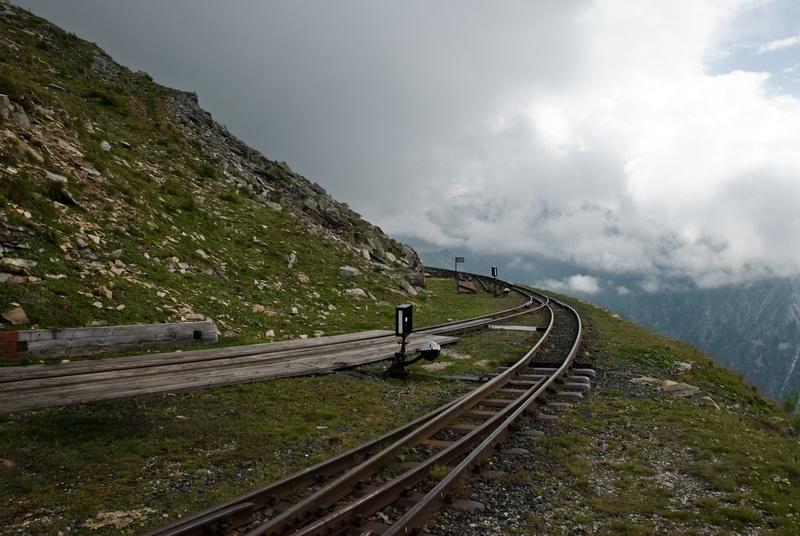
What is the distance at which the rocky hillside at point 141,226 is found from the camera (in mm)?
11266

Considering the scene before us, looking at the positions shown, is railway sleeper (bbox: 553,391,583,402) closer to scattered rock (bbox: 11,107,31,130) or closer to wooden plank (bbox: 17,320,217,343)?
wooden plank (bbox: 17,320,217,343)

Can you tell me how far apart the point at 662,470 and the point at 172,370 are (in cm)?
888

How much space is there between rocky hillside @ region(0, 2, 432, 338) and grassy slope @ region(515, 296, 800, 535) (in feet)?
31.0

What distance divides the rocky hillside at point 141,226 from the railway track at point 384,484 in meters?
7.69

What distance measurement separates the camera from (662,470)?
6172 mm

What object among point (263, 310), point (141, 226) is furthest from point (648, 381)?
point (141, 226)

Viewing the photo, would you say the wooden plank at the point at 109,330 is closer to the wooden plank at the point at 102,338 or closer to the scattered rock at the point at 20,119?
the wooden plank at the point at 102,338

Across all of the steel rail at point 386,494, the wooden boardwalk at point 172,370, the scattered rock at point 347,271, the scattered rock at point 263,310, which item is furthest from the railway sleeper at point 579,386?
the scattered rock at point 347,271

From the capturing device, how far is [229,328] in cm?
1300

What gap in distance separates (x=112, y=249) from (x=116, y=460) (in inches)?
371

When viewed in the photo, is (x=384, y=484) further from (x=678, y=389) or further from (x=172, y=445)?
(x=678, y=389)

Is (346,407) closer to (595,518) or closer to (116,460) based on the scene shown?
(116,460)

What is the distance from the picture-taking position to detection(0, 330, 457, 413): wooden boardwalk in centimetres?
730

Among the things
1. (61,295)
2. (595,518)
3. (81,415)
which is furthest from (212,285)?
(595,518)
